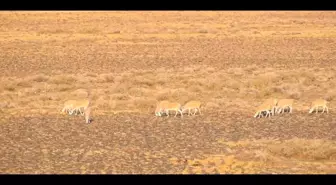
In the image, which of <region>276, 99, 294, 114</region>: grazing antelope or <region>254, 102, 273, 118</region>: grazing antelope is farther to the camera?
<region>276, 99, 294, 114</region>: grazing antelope

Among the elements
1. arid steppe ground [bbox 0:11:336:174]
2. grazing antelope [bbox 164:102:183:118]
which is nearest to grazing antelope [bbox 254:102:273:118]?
arid steppe ground [bbox 0:11:336:174]

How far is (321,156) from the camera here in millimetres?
12875

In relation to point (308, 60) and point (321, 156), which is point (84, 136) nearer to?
point (321, 156)

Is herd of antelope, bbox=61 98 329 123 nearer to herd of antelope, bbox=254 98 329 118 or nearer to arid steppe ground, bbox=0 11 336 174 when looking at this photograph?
herd of antelope, bbox=254 98 329 118

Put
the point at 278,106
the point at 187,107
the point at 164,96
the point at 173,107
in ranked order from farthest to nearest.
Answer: the point at 164,96
the point at 278,106
the point at 187,107
the point at 173,107

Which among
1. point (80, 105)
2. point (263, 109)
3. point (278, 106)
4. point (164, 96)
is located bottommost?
point (263, 109)

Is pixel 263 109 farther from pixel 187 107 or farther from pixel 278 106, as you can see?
pixel 187 107

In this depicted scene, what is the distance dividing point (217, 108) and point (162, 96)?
10.6ft

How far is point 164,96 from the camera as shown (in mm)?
22078

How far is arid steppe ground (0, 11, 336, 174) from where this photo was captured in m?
12.7

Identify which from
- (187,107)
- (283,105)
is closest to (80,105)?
(187,107)

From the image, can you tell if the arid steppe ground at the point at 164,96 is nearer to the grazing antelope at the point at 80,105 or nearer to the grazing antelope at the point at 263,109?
the grazing antelope at the point at 263,109

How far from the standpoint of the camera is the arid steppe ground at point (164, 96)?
41.8 ft

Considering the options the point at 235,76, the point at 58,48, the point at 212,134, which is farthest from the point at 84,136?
the point at 58,48
